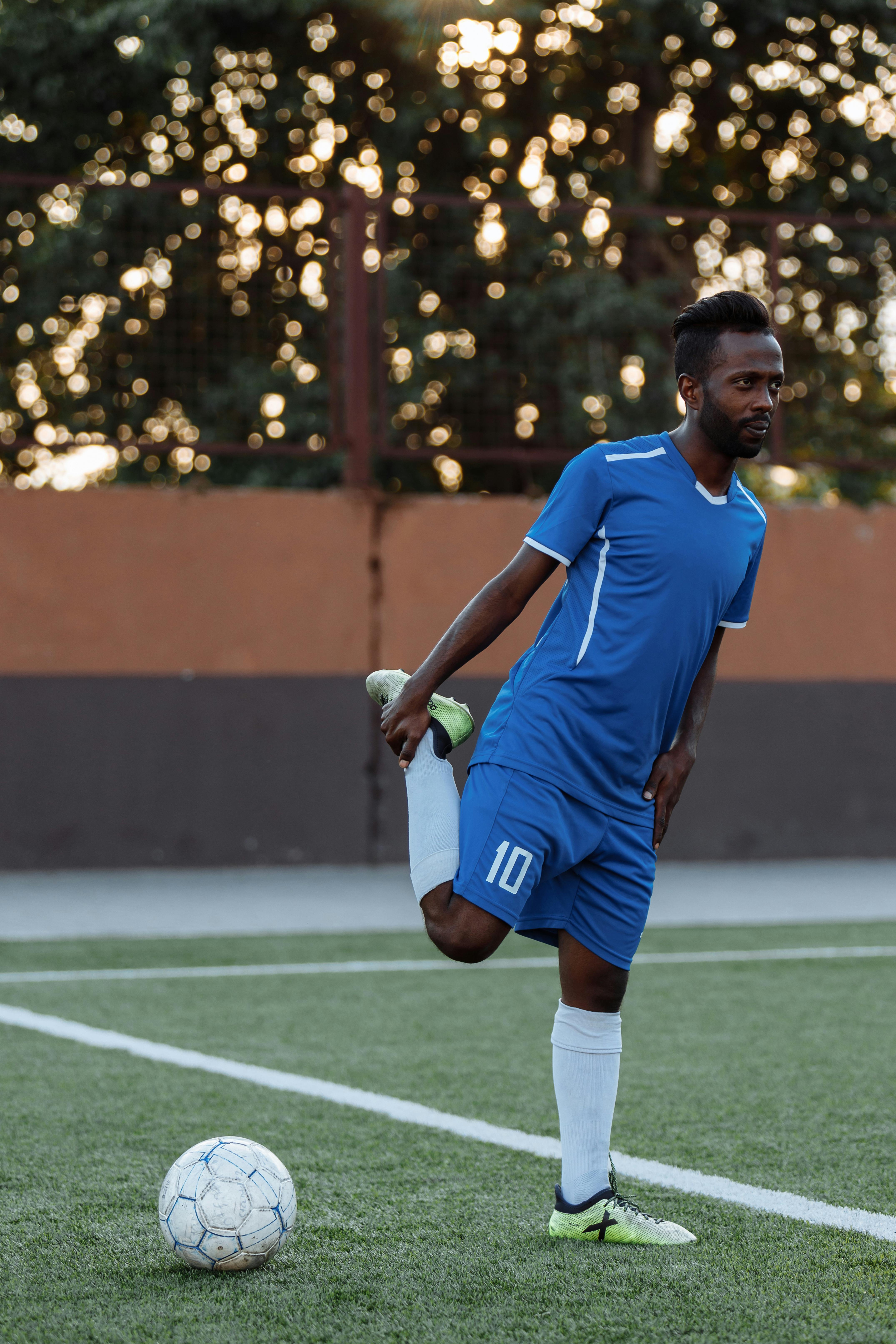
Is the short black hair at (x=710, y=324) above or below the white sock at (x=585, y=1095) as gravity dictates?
above

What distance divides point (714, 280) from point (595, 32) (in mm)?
2894

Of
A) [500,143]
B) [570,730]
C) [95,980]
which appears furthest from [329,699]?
[570,730]

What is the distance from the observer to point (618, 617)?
332 cm

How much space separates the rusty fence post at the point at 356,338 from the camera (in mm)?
11648

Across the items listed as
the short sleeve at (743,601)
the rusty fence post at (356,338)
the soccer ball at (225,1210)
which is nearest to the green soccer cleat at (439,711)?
the short sleeve at (743,601)

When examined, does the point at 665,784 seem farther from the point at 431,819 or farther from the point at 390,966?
the point at 390,966

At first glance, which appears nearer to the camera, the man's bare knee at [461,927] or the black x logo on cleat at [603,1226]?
the man's bare knee at [461,927]

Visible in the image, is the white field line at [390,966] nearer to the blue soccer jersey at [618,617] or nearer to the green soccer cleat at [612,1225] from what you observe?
the green soccer cleat at [612,1225]

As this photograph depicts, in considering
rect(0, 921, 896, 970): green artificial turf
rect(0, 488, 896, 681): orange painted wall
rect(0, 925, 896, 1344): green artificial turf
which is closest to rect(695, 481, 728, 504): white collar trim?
rect(0, 925, 896, 1344): green artificial turf

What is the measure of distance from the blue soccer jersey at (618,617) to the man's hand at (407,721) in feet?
0.50

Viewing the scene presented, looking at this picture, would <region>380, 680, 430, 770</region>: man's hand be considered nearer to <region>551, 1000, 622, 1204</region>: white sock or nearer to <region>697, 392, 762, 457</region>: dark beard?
<region>551, 1000, 622, 1204</region>: white sock

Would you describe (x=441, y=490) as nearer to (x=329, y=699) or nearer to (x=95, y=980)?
(x=329, y=699)

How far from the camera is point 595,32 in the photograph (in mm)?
14469

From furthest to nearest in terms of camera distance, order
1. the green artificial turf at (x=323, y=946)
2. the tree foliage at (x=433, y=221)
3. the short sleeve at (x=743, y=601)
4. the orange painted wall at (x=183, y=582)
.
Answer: the tree foliage at (x=433, y=221) → the orange painted wall at (x=183, y=582) → the green artificial turf at (x=323, y=946) → the short sleeve at (x=743, y=601)
